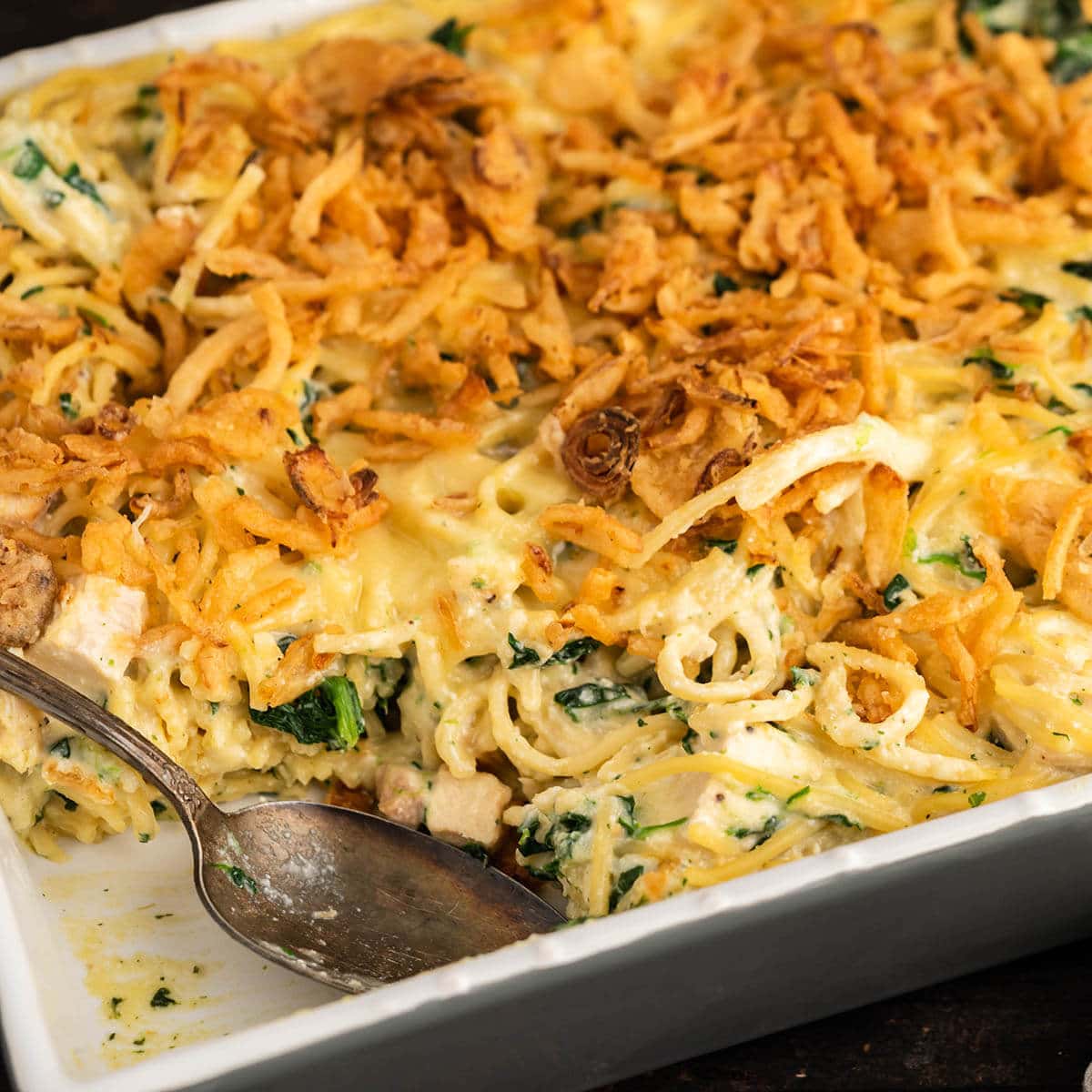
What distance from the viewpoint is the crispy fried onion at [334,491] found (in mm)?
3016

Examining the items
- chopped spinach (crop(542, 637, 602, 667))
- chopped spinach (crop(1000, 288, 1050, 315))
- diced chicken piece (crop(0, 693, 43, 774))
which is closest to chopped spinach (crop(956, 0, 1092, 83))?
chopped spinach (crop(1000, 288, 1050, 315))

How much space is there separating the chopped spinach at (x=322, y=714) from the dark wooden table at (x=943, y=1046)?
889mm

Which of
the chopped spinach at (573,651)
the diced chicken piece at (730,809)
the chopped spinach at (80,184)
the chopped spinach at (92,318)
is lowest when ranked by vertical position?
the diced chicken piece at (730,809)

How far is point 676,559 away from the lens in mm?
3068

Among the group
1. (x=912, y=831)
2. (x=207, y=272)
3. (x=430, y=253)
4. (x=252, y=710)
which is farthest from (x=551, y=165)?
(x=912, y=831)

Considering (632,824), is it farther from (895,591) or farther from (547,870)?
(895,591)

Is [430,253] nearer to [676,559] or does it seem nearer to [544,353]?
[544,353]

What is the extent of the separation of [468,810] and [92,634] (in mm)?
808

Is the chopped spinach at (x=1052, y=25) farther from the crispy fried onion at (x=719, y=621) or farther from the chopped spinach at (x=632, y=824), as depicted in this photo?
the chopped spinach at (x=632, y=824)

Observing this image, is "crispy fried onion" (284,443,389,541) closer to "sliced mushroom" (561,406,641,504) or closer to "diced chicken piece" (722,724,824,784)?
"sliced mushroom" (561,406,641,504)

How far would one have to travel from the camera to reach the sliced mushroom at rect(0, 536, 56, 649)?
287 cm

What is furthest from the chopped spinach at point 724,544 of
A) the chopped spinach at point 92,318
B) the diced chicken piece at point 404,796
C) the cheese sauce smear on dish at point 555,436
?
the chopped spinach at point 92,318

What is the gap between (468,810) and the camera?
9.90 ft

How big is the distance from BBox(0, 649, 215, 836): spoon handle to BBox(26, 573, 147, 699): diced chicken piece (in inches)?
1.9
